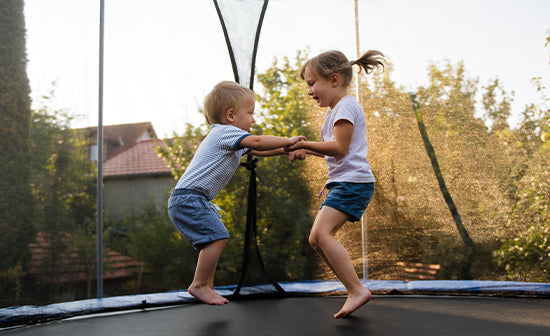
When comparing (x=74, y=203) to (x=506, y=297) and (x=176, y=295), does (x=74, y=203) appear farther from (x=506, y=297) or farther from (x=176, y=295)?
(x=506, y=297)

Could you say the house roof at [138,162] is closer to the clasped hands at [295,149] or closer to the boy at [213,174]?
the boy at [213,174]

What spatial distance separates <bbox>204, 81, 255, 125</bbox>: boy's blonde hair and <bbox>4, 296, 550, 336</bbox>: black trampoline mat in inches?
27.1

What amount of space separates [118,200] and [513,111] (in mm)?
2361

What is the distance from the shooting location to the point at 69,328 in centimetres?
141

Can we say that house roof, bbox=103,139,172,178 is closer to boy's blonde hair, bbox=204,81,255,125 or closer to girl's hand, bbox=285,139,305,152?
boy's blonde hair, bbox=204,81,255,125

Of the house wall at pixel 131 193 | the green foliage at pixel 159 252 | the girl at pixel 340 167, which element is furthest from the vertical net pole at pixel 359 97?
the house wall at pixel 131 193

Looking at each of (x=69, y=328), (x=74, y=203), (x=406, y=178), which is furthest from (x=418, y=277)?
(x=74, y=203)

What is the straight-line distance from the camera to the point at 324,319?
1389 millimetres

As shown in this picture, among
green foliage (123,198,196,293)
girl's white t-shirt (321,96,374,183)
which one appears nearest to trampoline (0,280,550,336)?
girl's white t-shirt (321,96,374,183)

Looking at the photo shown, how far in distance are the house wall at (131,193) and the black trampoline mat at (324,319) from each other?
4.49 ft

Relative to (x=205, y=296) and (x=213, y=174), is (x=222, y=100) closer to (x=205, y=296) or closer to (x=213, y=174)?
(x=213, y=174)

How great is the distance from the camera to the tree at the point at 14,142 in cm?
191

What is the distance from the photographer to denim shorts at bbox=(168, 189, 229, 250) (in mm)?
1493

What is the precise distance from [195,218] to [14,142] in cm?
101
